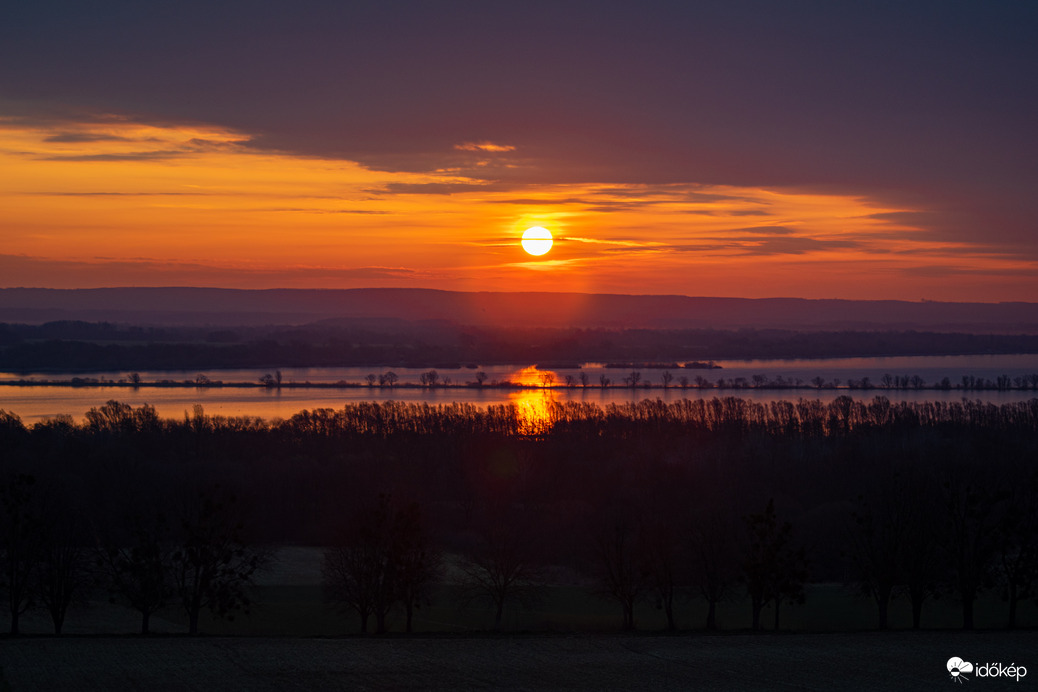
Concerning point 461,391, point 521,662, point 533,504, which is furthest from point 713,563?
point 461,391

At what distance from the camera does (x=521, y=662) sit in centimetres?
1338

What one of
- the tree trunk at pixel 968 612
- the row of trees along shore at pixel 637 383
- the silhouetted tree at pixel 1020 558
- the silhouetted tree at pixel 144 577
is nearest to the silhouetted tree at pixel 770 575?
the tree trunk at pixel 968 612

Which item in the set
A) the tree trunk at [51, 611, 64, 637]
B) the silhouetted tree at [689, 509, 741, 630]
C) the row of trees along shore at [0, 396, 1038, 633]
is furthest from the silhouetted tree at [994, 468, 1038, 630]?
the tree trunk at [51, 611, 64, 637]

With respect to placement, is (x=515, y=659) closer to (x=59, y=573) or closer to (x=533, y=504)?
(x=59, y=573)

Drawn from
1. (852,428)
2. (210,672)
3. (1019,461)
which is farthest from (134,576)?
(852,428)

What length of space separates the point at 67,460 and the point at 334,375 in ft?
210

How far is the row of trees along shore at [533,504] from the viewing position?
1822 cm

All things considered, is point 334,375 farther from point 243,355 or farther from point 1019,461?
point 1019,461

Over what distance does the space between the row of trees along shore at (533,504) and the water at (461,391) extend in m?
11.6

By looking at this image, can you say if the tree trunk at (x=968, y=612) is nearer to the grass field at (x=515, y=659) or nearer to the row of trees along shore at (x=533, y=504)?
the row of trees along shore at (x=533, y=504)

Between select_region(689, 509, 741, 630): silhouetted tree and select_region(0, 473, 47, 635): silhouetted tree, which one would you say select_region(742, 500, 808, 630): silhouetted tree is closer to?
select_region(689, 509, 741, 630): silhouetted tree

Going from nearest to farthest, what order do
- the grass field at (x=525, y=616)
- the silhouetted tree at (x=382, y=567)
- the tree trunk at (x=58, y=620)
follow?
the tree trunk at (x=58, y=620) < the silhouetted tree at (x=382, y=567) < the grass field at (x=525, y=616)

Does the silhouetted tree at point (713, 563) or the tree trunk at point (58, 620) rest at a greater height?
the silhouetted tree at point (713, 563)

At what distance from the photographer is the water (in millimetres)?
64812
